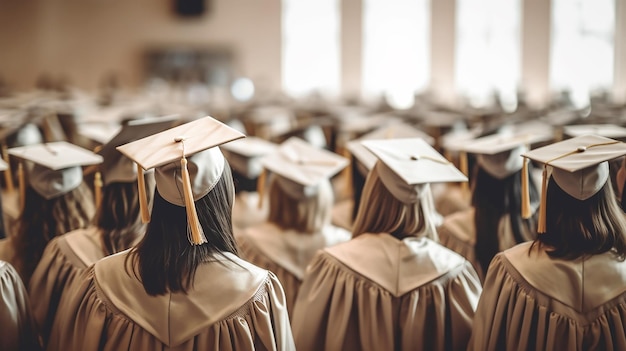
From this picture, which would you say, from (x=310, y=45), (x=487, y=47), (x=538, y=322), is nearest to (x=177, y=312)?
(x=538, y=322)

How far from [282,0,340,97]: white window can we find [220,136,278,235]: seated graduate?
40.9ft

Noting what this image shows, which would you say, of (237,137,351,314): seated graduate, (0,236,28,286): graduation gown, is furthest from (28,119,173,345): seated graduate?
(237,137,351,314): seated graduate

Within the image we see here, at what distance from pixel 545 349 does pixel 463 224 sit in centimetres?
115

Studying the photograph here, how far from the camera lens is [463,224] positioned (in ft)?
10.8

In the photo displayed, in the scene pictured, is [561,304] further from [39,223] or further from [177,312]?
[39,223]

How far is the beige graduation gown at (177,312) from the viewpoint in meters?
1.90

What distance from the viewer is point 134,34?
1777 centimetres

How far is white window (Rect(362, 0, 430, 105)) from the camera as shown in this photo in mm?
15977

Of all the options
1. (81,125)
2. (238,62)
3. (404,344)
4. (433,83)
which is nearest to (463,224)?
(404,344)

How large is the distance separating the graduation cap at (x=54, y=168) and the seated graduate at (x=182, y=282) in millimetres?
992

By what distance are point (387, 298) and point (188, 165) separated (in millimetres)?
963

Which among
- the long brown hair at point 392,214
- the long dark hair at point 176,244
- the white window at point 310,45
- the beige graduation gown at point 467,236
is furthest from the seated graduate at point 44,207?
the white window at point 310,45

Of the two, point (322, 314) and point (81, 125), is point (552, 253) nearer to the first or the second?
point (322, 314)

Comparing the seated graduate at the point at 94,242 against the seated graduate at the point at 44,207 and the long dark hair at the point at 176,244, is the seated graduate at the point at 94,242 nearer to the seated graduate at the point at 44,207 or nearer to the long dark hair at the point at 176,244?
the seated graduate at the point at 44,207
